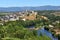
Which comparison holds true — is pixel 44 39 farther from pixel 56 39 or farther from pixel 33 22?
pixel 33 22

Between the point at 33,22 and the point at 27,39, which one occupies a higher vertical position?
the point at 27,39

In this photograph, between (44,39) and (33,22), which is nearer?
(44,39)

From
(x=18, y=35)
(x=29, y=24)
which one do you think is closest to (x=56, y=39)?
(x=18, y=35)

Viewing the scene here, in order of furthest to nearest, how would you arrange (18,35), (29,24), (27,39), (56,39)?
(29,24) → (56,39) → (18,35) → (27,39)

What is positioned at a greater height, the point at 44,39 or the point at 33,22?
the point at 44,39

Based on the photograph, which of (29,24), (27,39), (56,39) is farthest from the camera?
(29,24)

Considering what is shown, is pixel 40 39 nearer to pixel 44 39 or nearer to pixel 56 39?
pixel 44 39

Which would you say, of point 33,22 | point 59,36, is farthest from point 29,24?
point 59,36

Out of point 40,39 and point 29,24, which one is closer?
point 40,39
